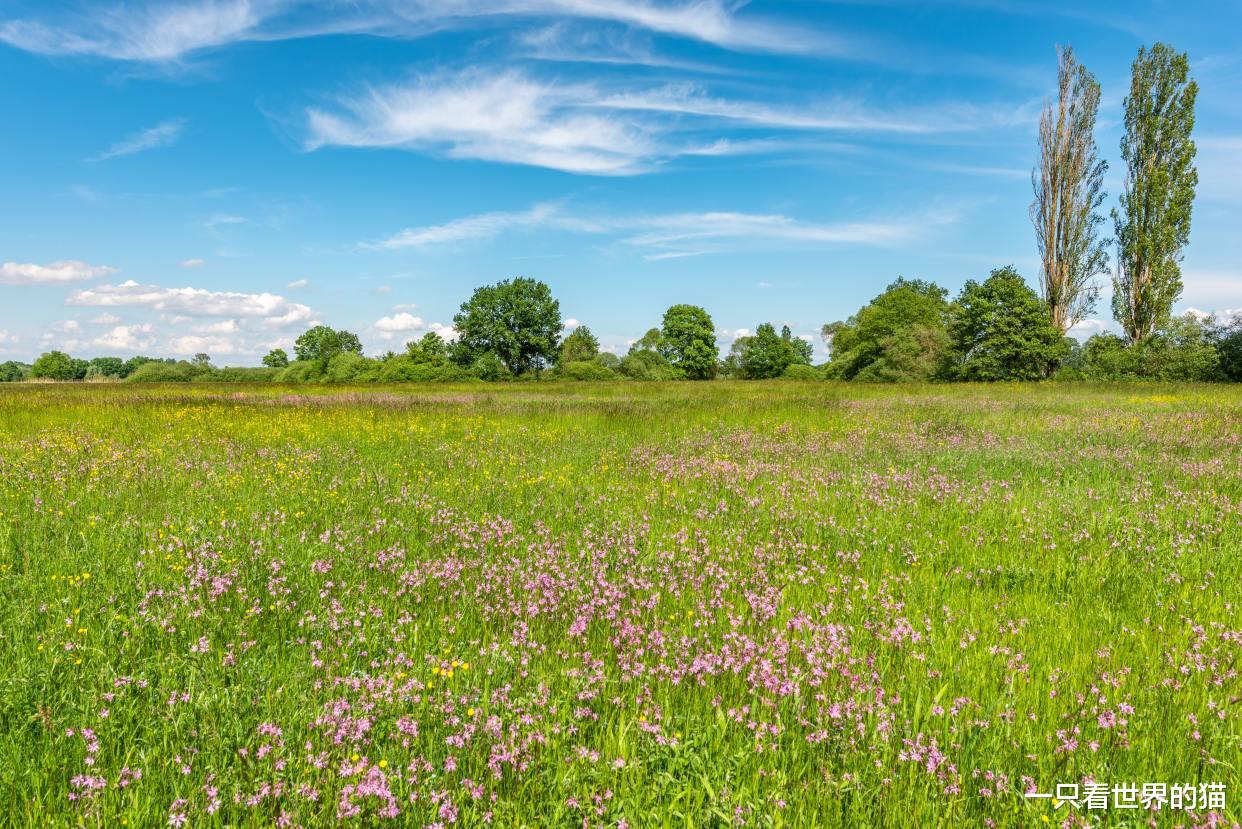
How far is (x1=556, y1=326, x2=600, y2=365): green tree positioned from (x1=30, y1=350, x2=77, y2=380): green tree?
103655 millimetres

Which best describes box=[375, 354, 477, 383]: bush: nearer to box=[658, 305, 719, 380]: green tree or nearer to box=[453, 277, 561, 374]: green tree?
box=[453, 277, 561, 374]: green tree

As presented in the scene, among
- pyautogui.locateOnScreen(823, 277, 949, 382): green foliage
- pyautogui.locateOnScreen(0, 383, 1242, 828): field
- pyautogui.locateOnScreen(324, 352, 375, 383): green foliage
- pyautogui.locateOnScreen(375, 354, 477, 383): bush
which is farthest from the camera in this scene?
pyautogui.locateOnScreen(324, 352, 375, 383): green foliage

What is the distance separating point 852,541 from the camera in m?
6.06

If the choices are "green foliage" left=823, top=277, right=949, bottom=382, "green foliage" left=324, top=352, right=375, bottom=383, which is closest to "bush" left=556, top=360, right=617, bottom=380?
"green foliage" left=324, top=352, right=375, bottom=383

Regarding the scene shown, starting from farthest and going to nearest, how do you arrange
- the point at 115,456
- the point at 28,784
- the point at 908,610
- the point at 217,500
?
the point at 115,456 < the point at 217,500 < the point at 908,610 < the point at 28,784

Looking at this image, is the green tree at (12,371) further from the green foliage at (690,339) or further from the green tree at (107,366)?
the green foliage at (690,339)

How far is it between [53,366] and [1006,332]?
16136 centimetres

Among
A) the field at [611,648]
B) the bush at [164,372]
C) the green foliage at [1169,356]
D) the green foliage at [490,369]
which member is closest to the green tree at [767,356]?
the green foliage at [490,369]

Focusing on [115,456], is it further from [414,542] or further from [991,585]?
[991,585]


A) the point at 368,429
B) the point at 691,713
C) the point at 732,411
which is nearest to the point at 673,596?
the point at 691,713

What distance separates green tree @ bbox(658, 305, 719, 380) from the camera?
80.8m

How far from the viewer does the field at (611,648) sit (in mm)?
2467

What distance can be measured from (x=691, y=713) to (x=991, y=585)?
3622mm

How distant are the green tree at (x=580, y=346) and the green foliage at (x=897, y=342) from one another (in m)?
40.1
